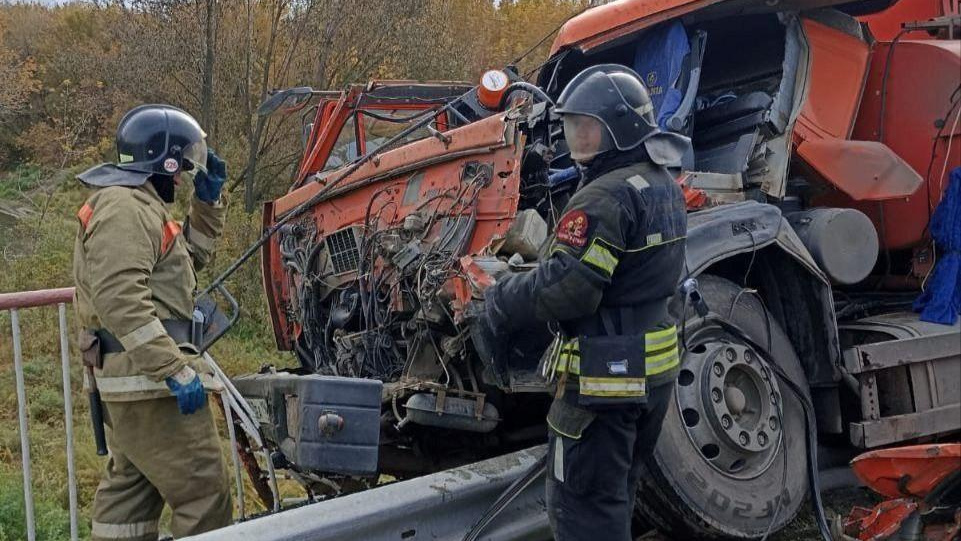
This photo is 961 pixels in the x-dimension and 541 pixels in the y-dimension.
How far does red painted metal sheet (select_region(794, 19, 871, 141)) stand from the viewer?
3998 millimetres

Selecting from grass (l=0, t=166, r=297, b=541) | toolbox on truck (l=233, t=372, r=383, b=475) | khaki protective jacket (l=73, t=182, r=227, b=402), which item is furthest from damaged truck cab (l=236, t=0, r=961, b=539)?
grass (l=0, t=166, r=297, b=541)

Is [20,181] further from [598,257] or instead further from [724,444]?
[598,257]

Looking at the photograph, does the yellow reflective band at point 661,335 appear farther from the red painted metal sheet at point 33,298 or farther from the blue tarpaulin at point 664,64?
the red painted metal sheet at point 33,298

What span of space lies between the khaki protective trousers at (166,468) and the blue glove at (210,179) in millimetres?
917

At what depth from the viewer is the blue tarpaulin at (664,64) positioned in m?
4.00

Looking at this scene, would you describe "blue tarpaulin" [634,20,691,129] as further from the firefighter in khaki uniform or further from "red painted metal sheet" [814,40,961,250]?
the firefighter in khaki uniform

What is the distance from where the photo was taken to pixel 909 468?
2.80m

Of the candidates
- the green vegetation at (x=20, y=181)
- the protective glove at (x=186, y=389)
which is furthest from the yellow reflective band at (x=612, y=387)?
the green vegetation at (x=20, y=181)

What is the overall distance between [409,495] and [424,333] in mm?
807

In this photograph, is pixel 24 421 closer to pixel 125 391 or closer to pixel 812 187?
pixel 125 391

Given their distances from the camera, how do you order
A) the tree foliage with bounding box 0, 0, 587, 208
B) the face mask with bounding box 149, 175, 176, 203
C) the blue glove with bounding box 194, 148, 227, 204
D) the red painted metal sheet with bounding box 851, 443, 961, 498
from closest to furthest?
the red painted metal sheet with bounding box 851, 443, 961, 498 < the face mask with bounding box 149, 175, 176, 203 < the blue glove with bounding box 194, 148, 227, 204 < the tree foliage with bounding box 0, 0, 587, 208

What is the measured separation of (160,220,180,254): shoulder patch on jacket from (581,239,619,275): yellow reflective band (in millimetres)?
1597

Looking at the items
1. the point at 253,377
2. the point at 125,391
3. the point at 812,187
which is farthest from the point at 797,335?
the point at 125,391

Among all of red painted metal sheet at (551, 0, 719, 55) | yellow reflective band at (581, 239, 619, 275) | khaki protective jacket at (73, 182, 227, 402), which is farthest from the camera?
red painted metal sheet at (551, 0, 719, 55)
